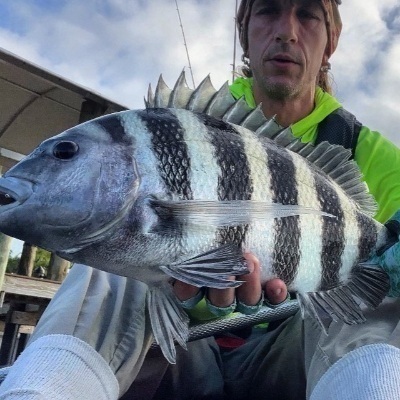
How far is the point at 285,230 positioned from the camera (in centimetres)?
95

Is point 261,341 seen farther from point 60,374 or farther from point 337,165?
point 60,374

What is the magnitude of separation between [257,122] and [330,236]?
0.27 metres

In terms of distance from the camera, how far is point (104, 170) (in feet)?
2.93

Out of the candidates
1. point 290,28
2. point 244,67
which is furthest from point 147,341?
point 244,67

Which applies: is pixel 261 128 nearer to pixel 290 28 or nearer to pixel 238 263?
pixel 238 263

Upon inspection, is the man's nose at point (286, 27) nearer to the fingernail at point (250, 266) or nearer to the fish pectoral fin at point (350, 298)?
the fish pectoral fin at point (350, 298)

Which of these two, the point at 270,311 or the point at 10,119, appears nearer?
the point at 270,311

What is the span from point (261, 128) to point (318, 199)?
189 mm

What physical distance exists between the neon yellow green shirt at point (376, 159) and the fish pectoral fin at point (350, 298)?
0.49 meters

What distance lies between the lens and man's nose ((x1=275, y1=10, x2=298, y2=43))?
179cm

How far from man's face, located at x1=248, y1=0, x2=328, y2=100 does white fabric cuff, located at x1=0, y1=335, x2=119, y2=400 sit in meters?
1.10

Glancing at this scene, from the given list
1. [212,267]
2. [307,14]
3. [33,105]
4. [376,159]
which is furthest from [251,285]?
[33,105]

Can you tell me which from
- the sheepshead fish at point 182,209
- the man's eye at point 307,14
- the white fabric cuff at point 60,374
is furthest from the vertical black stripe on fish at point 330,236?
the man's eye at point 307,14

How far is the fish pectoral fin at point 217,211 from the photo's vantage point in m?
0.86
